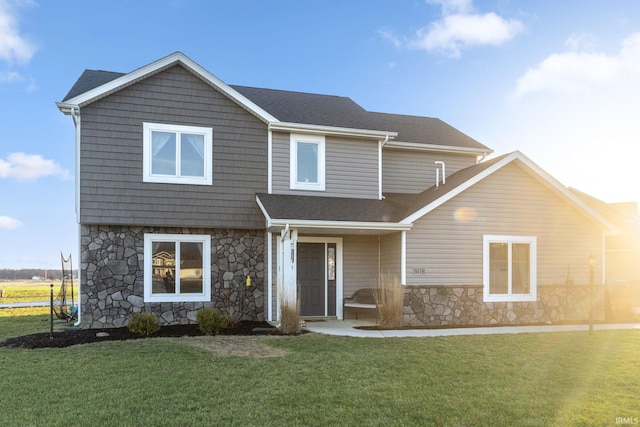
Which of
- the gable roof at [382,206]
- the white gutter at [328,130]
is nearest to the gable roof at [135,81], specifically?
the white gutter at [328,130]

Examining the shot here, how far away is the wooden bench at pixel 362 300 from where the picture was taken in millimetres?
12336

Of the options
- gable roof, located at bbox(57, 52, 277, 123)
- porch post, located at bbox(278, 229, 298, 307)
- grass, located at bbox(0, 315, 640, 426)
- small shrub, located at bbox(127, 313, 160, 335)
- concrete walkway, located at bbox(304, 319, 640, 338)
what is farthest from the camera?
gable roof, located at bbox(57, 52, 277, 123)

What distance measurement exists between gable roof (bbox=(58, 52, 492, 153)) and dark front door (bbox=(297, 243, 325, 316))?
10.9 ft

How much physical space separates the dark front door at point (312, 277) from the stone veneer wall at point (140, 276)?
3.72 ft

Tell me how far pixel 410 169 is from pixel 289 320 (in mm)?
6774

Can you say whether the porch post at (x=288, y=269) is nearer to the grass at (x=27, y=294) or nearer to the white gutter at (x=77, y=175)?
the white gutter at (x=77, y=175)

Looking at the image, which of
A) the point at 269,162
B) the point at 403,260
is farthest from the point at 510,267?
the point at 269,162

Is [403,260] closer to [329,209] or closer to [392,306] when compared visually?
[392,306]

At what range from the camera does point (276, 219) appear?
35.0ft

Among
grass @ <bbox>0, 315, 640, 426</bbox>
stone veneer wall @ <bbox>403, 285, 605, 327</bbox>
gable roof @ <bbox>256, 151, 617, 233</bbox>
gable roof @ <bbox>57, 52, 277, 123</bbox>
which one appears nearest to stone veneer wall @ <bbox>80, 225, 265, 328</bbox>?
gable roof @ <bbox>256, 151, 617, 233</bbox>

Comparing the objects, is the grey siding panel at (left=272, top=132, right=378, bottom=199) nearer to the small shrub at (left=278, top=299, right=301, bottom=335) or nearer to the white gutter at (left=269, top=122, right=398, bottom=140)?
the white gutter at (left=269, top=122, right=398, bottom=140)

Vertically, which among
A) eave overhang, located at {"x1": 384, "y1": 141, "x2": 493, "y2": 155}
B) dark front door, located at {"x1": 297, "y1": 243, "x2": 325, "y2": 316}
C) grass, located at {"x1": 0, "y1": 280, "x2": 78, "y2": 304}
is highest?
eave overhang, located at {"x1": 384, "y1": 141, "x2": 493, "y2": 155}

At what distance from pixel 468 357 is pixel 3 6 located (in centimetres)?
1330

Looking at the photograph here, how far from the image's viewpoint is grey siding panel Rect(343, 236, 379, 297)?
13.1 metres
